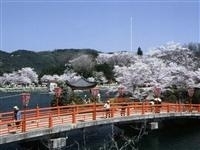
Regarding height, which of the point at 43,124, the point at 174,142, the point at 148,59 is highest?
the point at 148,59

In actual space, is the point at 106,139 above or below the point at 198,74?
below

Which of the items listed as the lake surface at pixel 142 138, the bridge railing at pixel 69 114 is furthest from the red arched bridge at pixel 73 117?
the lake surface at pixel 142 138

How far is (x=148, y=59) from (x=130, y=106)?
78.0 ft

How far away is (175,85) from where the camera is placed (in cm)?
4600

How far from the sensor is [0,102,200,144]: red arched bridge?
2236 cm

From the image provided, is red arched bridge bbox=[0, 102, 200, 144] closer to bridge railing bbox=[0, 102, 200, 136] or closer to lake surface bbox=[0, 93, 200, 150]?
bridge railing bbox=[0, 102, 200, 136]

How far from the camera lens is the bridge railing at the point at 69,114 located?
22609mm

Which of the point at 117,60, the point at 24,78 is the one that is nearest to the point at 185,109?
the point at 117,60

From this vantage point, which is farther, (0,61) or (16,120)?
(0,61)

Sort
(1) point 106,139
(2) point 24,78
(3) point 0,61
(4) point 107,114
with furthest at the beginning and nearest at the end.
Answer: (3) point 0,61, (2) point 24,78, (1) point 106,139, (4) point 107,114

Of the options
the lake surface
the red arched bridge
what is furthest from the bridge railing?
the lake surface

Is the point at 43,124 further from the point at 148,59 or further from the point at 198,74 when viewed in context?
the point at 148,59

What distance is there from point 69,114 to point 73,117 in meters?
0.40

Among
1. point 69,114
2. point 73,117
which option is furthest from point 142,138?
point 69,114
